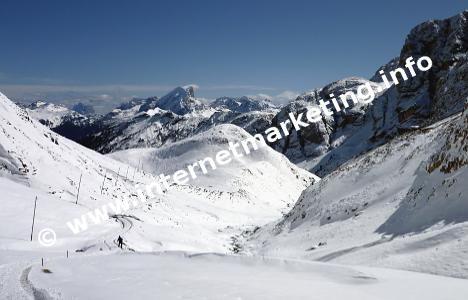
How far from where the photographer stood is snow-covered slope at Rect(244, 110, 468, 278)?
55.4ft

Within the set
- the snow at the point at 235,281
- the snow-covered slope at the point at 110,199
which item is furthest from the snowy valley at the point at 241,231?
the snow-covered slope at the point at 110,199

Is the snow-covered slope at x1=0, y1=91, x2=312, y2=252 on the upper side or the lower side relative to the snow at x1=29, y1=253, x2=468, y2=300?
upper

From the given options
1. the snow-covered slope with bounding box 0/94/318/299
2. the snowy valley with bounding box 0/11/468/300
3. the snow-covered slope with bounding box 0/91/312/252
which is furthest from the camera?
the snow-covered slope with bounding box 0/91/312/252

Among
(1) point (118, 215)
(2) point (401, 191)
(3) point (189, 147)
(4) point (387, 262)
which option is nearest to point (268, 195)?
(3) point (189, 147)

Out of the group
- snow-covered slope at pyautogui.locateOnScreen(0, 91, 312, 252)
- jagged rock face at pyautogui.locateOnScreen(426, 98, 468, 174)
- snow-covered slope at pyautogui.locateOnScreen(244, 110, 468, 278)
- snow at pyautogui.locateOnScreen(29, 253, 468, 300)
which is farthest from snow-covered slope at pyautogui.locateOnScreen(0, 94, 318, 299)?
jagged rock face at pyautogui.locateOnScreen(426, 98, 468, 174)

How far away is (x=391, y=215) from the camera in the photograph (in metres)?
27.3

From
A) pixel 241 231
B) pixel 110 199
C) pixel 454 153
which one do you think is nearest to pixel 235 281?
pixel 454 153

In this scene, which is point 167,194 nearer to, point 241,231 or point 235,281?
point 241,231

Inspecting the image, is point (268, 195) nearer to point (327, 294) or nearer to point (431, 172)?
point (431, 172)

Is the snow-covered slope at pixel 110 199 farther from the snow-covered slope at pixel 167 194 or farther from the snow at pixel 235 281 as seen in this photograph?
the snow at pixel 235 281

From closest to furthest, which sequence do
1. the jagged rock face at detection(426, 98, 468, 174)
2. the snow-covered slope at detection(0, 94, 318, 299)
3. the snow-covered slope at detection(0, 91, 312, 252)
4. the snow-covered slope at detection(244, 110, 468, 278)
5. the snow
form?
the snow < the snow-covered slope at detection(244, 110, 468, 278) < the jagged rock face at detection(426, 98, 468, 174) < the snow-covered slope at detection(0, 94, 318, 299) < the snow-covered slope at detection(0, 91, 312, 252)

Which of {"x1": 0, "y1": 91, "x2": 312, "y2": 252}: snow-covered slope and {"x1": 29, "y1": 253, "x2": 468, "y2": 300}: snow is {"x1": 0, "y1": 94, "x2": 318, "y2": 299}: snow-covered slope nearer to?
{"x1": 0, "y1": 91, "x2": 312, "y2": 252}: snow-covered slope

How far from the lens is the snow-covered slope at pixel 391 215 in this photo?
1689cm

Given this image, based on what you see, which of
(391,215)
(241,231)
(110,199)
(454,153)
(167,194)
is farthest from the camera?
(167,194)
